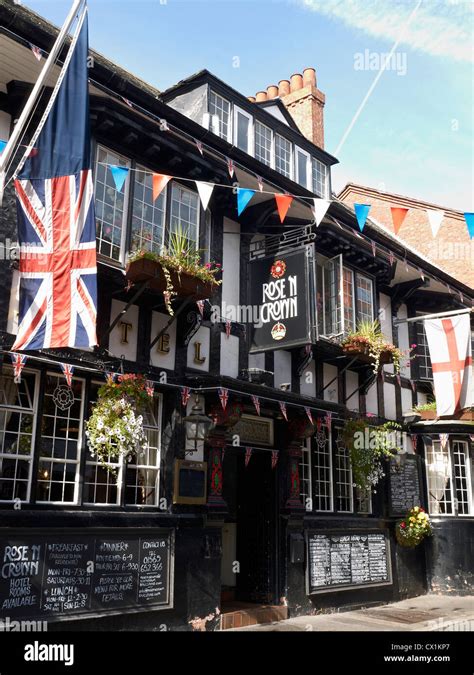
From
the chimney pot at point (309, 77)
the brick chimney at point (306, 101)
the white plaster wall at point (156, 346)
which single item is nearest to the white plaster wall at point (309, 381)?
the white plaster wall at point (156, 346)

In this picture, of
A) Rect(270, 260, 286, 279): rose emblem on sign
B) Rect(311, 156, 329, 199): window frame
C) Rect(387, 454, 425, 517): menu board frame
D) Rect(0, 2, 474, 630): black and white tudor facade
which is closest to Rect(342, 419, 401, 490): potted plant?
Rect(0, 2, 474, 630): black and white tudor facade

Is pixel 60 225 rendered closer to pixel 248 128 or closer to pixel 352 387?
pixel 248 128

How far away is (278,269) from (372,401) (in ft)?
19.3

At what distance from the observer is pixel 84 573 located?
9.45 meters

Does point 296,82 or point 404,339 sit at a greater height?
point 296,82

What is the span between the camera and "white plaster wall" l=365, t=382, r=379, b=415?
16750 millimetres

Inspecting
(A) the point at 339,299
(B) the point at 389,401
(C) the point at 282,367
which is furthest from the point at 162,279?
(B) the point at 389,401

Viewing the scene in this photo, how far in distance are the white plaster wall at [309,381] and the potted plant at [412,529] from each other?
167 inches

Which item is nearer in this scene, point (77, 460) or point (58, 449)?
point (58, 449)

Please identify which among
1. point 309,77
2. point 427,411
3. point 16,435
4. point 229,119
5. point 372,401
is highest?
point 309,77

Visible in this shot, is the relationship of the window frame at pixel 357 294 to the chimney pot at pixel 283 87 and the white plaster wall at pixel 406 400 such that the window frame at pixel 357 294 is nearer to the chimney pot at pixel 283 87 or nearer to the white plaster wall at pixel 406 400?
the white plaster wall at pixel 406 400

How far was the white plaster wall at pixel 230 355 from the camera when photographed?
12.7m
